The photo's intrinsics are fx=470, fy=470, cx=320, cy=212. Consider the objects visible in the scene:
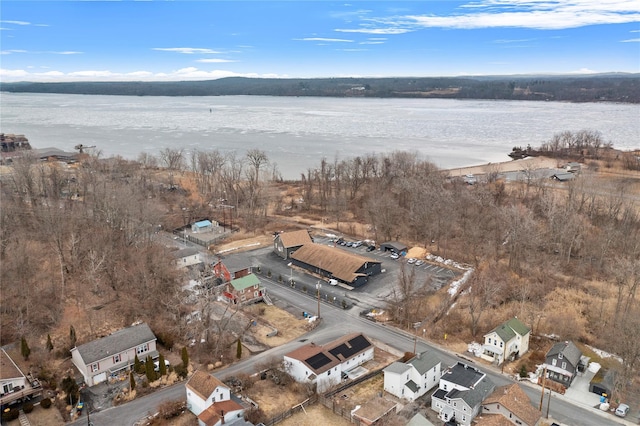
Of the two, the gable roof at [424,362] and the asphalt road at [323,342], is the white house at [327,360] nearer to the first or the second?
the asphalt road at [323,342]

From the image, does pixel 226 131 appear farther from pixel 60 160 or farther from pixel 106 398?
pixel 106 398

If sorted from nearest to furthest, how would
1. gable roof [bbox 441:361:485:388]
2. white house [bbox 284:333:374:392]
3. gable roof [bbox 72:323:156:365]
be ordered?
gable roof [bbox 441:361:485:388] → white house [bbox 284:333:374:392] → gable roof [bbox 72:323:156:365]

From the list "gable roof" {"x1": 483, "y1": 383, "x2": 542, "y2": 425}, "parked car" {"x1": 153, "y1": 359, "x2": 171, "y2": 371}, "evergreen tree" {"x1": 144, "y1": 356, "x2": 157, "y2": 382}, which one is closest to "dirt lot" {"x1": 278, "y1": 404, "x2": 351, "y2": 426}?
"gable roof" {"x1": 483, "y1": 383, "x2": 542, "y2": 425}

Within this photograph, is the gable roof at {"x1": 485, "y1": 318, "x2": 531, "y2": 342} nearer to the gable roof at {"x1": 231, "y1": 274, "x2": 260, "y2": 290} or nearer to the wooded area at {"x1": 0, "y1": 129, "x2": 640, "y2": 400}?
the wooded area at {"x1": 0, "y1": 129, "x2": 640, "y2": 400}

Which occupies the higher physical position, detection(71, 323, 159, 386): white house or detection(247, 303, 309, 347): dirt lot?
detection(71, 323, 159, 386): white house

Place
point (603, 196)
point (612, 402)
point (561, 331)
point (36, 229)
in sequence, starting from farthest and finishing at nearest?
point (603, 196) < point (36, 229) < point (561, 331) < point (612, 402)

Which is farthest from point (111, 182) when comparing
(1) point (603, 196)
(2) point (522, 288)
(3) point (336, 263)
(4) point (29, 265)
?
(1) point (603, 196)
